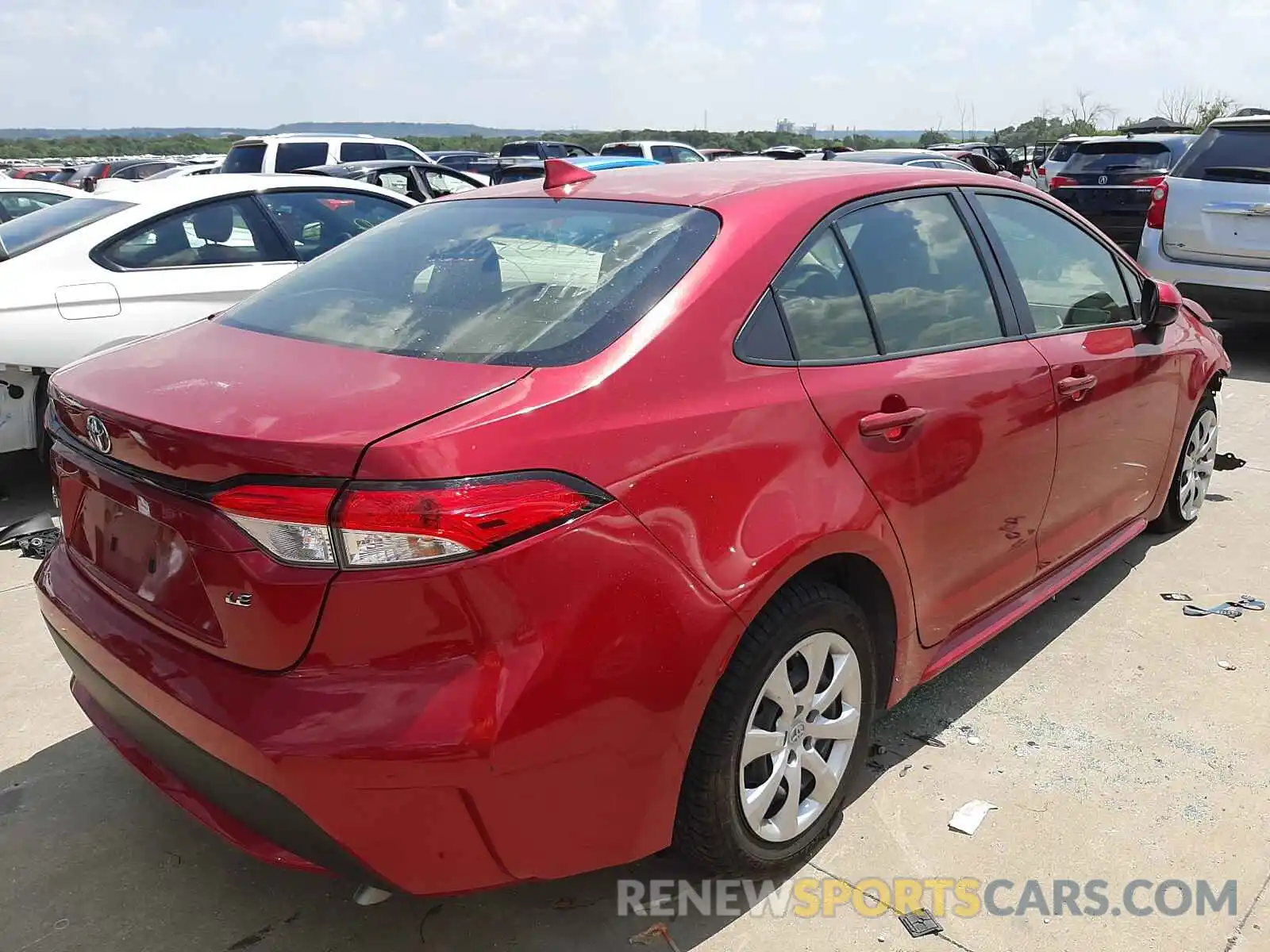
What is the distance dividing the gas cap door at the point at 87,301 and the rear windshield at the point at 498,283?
252 centimetres

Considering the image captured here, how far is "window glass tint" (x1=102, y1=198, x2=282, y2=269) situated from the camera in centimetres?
541

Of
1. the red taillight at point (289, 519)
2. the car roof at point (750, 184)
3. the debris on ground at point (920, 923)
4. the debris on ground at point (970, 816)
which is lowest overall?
the debris on ground at point (920, 923)

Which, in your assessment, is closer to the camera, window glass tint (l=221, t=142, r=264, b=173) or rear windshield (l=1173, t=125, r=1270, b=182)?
rear windshield (l=1173, t=125, r=1270, b=182)

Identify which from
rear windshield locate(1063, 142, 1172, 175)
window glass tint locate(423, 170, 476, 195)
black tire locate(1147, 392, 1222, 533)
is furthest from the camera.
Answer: rear windshield locate(1063, 142, 1172, 175)

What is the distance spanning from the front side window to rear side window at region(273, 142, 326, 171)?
5.28 m

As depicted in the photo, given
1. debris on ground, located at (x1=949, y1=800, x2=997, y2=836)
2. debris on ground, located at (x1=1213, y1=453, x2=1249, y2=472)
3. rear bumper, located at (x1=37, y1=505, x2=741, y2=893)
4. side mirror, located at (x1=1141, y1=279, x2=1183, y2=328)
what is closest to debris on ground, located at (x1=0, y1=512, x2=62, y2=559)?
rear bumper, located at (x1=37, y1=505, x2=741, y2=893)

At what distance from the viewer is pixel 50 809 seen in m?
2.90

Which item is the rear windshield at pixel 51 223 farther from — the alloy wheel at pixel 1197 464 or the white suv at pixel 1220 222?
the white suv at pixel 1220 222

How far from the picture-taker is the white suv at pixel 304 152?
15039mm

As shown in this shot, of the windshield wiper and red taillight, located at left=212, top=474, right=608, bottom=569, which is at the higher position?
the windshield wiper

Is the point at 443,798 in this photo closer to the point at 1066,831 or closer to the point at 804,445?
the point at 804,445

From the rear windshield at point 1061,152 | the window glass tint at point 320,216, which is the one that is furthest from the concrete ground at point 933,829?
the rear windshield at point 1061,152

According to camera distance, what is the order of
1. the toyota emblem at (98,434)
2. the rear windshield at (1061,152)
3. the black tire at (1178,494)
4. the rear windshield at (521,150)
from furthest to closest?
1. the rear windshield at (521,150)
2. the rear windshield at (1061,152)
3. the black tire at (1178,494)
4. the toyota emblem at (98,434)

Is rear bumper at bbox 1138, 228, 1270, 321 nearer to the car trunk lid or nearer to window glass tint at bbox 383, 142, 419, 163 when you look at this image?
the car trunk lid
